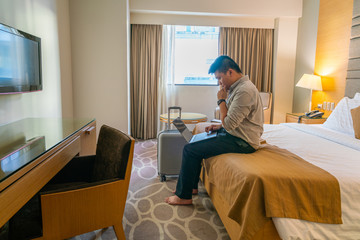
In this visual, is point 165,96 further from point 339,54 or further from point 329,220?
point 329,220

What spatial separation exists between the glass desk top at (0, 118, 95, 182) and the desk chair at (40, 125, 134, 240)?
0.21 m

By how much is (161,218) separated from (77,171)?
789mm

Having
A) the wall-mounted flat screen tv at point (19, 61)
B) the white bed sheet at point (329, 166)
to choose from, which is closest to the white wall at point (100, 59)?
the wall-mounted flat screen tv at point (19, 61)

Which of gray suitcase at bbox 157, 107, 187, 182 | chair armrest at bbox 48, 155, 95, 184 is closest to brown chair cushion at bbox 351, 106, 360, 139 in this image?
gray suitcase at bbox 157, 107, 187, 182

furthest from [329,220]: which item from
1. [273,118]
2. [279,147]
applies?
[273,118]

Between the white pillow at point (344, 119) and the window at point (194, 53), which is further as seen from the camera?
the window at point (194, 53)

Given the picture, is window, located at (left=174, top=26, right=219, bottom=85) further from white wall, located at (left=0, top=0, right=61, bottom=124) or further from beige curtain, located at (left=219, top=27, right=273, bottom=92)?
white wall, located at (left=0, top=0, right=61, bottom=124)

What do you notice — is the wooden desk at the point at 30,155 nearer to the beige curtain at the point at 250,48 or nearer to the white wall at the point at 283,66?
the beige curtain at the point at 250,48

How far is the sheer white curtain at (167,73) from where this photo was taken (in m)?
4.87

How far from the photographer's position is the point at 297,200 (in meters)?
1.38

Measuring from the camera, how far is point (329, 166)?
1.65m

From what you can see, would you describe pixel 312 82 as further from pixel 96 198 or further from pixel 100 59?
pixel 96 198

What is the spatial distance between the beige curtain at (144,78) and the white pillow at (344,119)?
3101mm

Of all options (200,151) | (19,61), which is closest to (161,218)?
(200,151)
